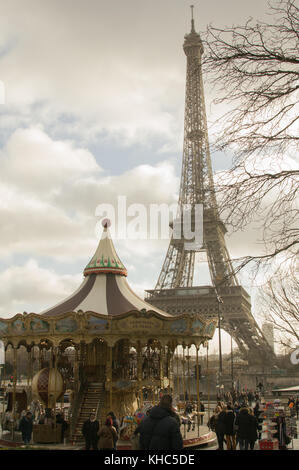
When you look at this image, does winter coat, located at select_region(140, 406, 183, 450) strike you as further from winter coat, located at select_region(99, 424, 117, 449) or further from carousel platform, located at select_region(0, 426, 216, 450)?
carousel platform, located at select_region(0, 426, 216, 450)

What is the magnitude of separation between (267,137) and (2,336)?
46.0ft

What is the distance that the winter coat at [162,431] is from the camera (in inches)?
269

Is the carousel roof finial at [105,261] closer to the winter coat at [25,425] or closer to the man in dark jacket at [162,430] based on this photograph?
the winter coat at [25,425]

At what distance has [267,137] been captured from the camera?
27.7 feet

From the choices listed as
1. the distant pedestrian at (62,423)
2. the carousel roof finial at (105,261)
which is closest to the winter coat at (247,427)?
the distant pedestrian at (62,423)

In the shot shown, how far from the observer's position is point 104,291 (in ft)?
67.4

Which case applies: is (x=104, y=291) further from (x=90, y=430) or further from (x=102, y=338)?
(x=90, y=430)

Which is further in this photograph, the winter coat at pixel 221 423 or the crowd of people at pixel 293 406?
the crowd of people at pixel 293 406

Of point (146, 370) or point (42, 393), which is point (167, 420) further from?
point (146, 370)

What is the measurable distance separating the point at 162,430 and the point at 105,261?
1486 cm

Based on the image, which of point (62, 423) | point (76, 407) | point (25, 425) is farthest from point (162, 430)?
point (76, 407)

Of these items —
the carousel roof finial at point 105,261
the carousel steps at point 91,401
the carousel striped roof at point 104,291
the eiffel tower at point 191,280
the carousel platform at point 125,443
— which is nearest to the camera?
the carousel platform at point 125,443
